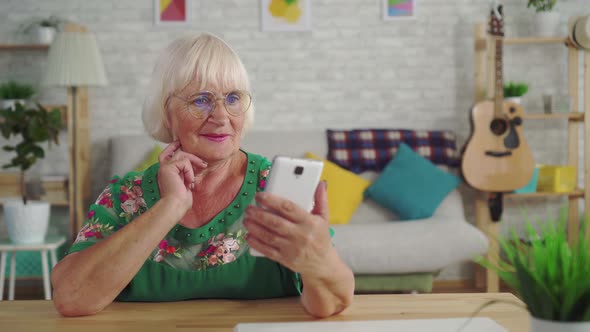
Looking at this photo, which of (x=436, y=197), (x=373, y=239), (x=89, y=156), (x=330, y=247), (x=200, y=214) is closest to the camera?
(x=330, y=247)

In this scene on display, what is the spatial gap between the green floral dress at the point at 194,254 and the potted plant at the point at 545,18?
317 centimetres

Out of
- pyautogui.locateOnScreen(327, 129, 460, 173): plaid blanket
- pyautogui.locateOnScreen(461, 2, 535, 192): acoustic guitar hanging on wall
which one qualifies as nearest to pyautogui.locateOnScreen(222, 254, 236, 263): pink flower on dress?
pyautogui.locateOnScreen(327, 129, 460, 173): plaid blanket

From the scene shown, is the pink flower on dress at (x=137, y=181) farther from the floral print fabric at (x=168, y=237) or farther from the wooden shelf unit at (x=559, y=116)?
the wooden shelf unit at (x=559, y=116)

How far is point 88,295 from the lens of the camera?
115 cm

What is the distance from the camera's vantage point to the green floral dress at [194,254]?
51.1 inches

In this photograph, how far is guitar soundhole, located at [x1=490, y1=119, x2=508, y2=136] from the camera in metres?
3.89

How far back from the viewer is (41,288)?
4.17 m

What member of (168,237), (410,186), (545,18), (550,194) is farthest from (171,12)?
(168,237)

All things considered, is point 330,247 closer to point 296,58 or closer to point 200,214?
point 200,214

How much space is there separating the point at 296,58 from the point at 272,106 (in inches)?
14.1

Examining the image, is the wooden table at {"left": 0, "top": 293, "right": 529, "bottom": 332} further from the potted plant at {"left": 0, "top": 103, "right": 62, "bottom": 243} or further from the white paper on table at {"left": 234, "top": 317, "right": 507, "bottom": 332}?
the potted plant at {"left": 0, "top": 103, "right": 62, "bottom": 243}

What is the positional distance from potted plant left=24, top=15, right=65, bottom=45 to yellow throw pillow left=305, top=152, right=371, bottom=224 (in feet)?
6.30

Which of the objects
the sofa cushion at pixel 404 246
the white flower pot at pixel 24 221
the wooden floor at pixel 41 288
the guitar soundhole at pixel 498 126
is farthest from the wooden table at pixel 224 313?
the wooden floor at pixel 41 288

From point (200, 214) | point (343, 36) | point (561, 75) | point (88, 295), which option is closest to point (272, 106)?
point (343, 36)
